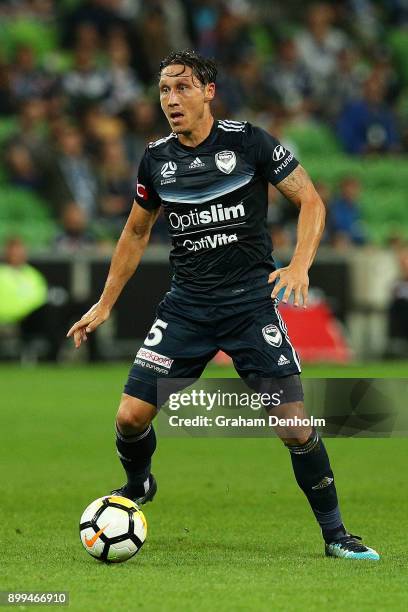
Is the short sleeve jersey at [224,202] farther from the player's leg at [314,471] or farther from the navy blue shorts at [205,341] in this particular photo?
the player's leg at [314,471]

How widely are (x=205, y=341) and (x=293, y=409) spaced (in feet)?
1.98

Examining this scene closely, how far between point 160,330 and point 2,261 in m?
11.4

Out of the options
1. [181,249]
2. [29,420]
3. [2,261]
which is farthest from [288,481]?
[2,261]

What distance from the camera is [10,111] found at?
1928 cm

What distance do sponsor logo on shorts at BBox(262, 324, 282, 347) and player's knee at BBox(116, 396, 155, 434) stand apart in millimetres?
669

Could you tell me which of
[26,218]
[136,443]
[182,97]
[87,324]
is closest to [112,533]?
[136,443]

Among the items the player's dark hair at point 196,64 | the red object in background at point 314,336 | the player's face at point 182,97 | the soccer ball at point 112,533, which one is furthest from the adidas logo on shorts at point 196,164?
the red object in background at point 314,336

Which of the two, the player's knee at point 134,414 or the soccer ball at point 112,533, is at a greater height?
the player's knee at point 134,414

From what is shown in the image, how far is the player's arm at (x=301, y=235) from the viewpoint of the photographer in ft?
20.0

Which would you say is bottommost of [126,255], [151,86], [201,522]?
[151,86]

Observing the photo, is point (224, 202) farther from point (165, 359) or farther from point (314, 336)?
point (314, 336)

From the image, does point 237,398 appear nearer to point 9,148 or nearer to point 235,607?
point 235,607

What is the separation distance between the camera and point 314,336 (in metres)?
18.2

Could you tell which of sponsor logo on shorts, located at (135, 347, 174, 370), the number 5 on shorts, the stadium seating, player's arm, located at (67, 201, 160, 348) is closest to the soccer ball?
sponsor logo on shorts, located at (135, 347, 174, 370)
